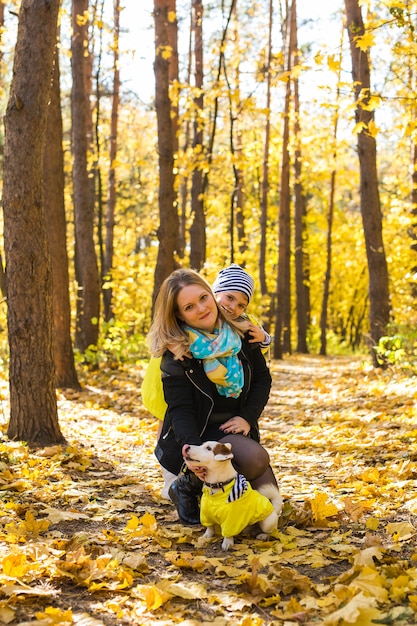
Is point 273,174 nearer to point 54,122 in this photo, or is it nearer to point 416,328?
point 416,328

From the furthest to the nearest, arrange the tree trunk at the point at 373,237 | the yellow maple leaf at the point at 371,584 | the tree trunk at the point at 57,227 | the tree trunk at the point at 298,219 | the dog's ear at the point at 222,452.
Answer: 1. the tree trunk at the point at 298,219
2. the tree trunk at the point at 373,237
3. the tree trunk at the point at 57,227
4. the dog's ear at the point at 222,452
5. the yellow maple leaf at the point at 371,584

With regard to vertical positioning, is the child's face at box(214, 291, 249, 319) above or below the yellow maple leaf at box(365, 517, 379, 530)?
above

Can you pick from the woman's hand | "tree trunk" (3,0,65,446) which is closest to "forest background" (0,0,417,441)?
"tree trunk" (3,0,65,446)

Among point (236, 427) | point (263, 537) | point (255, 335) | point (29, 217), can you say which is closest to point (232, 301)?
point (255, 335)

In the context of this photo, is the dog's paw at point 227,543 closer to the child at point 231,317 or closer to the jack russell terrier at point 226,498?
the jack russell terrier at point 226,498

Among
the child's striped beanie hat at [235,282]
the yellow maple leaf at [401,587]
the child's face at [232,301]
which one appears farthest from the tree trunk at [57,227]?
the yellow maple leaf at [401,587]

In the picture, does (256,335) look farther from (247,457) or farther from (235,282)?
(247,457)

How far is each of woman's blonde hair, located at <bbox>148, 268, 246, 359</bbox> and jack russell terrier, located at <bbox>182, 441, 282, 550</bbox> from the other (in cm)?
67

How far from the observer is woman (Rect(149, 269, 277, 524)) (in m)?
3.85

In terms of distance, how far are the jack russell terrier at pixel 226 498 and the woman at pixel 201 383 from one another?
0.23 meters

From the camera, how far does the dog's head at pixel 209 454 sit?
3.42 metres

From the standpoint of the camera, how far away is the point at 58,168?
31.6 feet

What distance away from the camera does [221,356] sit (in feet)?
12.9

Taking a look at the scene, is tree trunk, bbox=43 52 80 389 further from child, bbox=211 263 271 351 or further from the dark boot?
the dark boot
